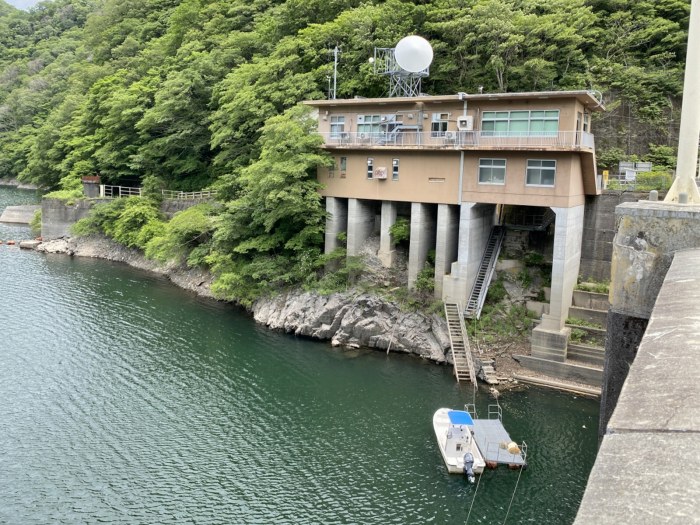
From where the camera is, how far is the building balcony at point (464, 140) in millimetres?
25734

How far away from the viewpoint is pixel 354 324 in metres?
28.8

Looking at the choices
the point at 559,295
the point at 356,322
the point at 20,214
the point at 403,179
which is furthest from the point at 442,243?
the point at 20,214

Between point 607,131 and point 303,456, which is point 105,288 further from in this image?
point 607,131

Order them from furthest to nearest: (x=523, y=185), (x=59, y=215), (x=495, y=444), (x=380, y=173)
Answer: (x=59, y=215)
(x=380, y=173)
(x=523, y=185)
(x=495, y=444)

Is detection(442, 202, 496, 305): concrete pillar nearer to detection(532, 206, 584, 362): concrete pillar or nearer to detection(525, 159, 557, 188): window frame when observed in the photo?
detection(525, 159, 557, 188): window frame

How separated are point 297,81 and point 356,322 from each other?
18.3 m

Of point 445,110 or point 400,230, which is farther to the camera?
point 400,230

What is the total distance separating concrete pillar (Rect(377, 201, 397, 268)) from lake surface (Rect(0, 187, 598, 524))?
18.3 ft

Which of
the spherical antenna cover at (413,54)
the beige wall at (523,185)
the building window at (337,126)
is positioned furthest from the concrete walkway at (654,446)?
the building window at (337,126)

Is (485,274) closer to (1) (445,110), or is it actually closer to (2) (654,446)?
(1) (445,110)

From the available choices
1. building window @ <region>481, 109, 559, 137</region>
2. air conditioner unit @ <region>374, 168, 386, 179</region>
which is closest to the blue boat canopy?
building window @ <region>481, 109, 559, 137</region>

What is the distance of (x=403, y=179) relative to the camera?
3003 cm

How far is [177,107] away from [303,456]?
35.4 metres

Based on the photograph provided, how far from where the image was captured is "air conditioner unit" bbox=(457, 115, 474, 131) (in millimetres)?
27922
